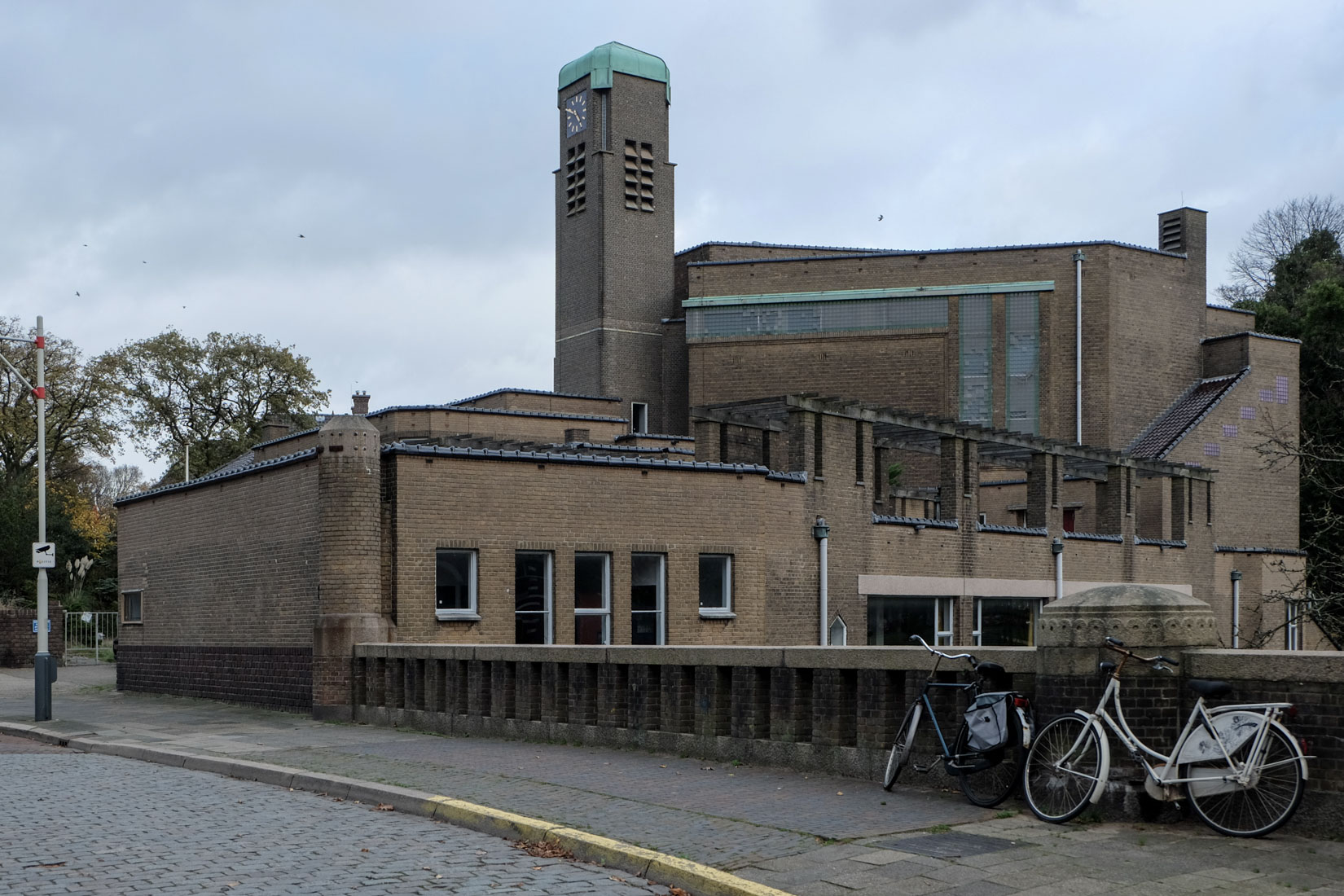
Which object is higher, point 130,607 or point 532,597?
point 532,597

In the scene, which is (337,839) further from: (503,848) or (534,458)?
(534,458)

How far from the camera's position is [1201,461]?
169 feet

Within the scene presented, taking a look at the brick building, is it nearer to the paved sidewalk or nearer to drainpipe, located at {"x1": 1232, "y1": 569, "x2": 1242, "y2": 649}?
drainpipe, located at {"x1": 1232, "y1": 569, "x2": 1242, "y2": 649}

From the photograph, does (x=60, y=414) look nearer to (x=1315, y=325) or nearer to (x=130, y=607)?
(x=130, y=607)

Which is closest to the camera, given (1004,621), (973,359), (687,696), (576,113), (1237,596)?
(687,696)

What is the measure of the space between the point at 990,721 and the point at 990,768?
17.4 inches

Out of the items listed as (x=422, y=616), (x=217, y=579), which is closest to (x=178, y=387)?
(x=217, y=579)

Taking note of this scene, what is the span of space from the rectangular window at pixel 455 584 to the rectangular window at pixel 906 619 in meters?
11.3

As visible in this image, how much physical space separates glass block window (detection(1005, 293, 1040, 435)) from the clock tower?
1548 centimetres

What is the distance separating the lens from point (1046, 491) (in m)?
37.2

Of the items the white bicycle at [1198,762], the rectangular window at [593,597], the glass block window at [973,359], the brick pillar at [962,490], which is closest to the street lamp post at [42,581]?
the rectangular window at [593,597]

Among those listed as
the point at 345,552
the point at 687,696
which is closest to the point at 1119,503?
the point at 345,552

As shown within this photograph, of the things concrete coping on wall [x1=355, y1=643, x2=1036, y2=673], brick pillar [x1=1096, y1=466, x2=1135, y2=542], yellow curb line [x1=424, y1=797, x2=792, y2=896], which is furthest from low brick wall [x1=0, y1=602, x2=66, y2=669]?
yellow curb line [x1=424, y1=797, x2=792, y2=896]

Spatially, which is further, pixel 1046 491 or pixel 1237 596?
pixel 1237 596
